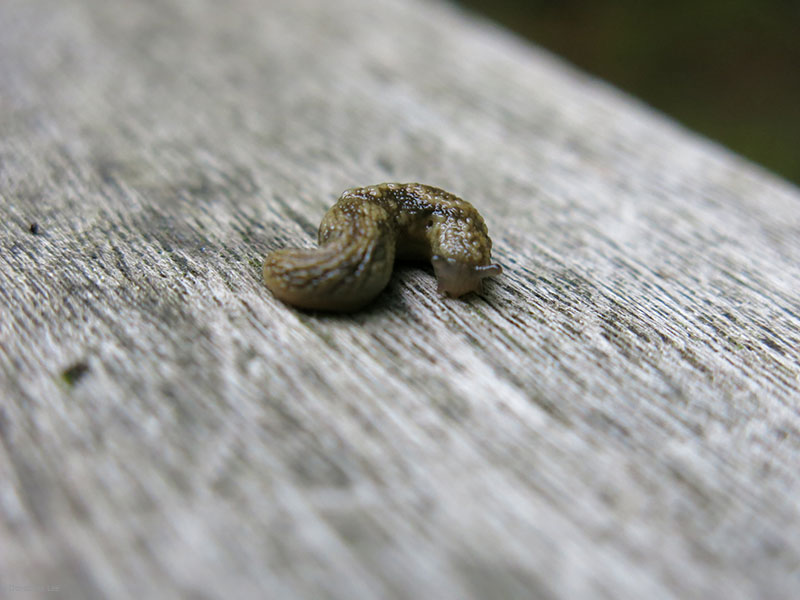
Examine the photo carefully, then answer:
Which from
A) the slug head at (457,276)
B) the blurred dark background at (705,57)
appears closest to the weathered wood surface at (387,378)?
the slug head at (457,276)

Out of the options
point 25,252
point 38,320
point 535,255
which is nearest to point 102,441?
point 38,320

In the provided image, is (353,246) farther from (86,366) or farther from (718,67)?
(718,67)

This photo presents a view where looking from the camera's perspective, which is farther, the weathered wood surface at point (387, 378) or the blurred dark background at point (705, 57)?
the blurred dark background at point (705, 57)

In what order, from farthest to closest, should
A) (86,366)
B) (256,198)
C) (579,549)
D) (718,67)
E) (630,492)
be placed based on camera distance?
(718,67) < (256,198) < (86,366) < (630,492) < (579,549)

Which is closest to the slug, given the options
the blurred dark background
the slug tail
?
the slug tail

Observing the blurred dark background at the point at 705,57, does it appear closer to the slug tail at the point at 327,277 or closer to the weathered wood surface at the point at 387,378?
the weathered wood surface at the point at 387,378

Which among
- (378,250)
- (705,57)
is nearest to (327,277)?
(378,250)
